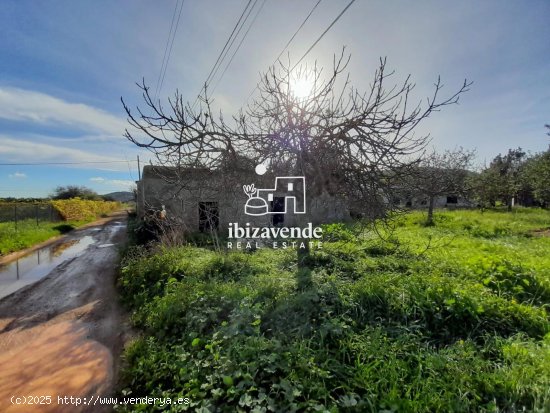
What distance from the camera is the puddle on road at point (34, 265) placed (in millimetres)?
6928

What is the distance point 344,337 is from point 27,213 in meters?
22.6

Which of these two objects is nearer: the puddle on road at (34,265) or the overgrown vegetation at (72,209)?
the puddle on road at (34,265)

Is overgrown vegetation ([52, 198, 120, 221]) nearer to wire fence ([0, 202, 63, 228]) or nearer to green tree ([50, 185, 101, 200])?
wire fence ([0, 202, 63, 228])

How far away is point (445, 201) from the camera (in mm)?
35094

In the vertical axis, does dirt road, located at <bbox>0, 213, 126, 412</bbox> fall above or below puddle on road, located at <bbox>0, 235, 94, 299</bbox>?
below

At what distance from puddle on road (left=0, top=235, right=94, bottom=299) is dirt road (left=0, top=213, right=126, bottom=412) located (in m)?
0.07

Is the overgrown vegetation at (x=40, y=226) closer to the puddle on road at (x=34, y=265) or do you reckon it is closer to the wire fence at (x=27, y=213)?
the wire fence at (x=27, y=213)

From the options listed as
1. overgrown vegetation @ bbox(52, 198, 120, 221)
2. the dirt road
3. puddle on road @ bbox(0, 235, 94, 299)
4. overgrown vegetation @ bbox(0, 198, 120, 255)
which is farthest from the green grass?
overgrown vegetation @ bbox(52, 198, 120, 221)

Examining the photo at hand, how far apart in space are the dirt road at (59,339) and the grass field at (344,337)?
42 cm

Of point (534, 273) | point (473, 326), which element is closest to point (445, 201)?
point (534, 273)

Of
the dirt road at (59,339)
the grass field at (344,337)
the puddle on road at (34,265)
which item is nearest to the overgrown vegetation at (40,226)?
the puddle on road at (34,265)

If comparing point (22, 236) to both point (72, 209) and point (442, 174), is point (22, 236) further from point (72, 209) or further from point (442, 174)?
point (442, 174)

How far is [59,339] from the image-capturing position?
4.39 meters

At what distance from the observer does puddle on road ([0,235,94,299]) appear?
693cm
